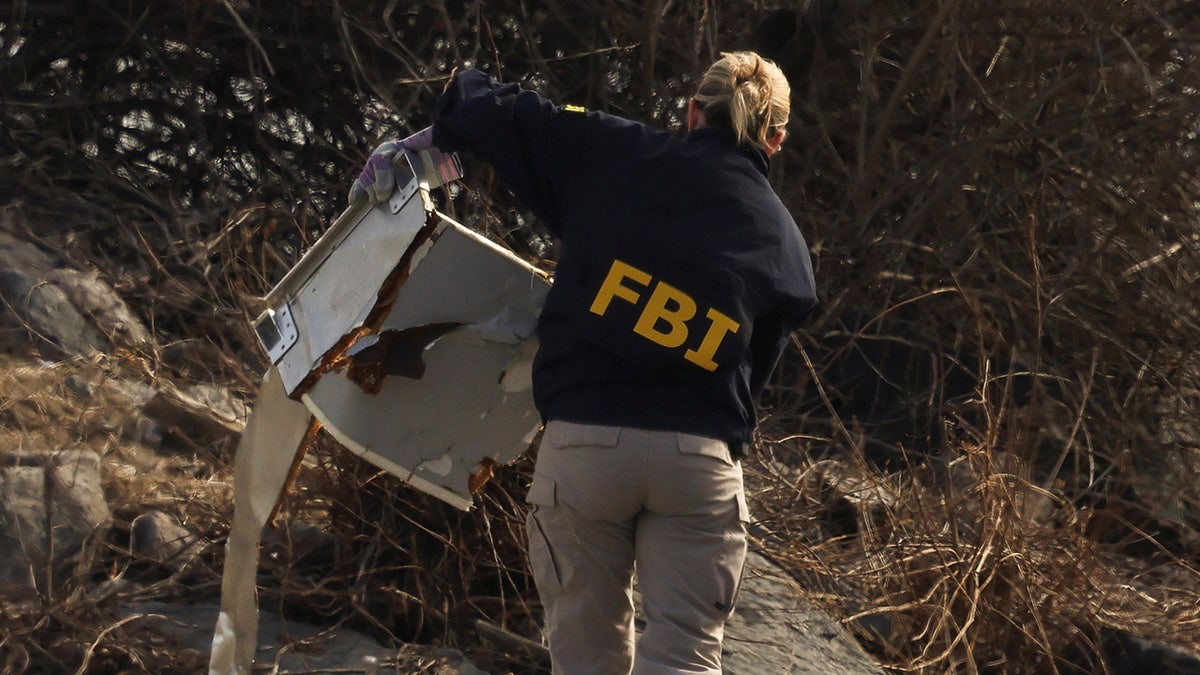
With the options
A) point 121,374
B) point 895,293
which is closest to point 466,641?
point 121,374

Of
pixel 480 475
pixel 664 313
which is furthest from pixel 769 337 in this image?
pixel 480 475

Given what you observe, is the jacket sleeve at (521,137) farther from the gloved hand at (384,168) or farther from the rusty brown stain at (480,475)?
the rusty brown stain at (480,475)

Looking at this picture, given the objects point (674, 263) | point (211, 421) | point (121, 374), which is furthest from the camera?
point (121, 374)

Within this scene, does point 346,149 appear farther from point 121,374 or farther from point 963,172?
point 963,172

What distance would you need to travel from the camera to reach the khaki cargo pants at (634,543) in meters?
2.51

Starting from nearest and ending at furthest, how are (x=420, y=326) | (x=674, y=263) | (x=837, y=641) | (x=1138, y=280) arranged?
(x=674, y=263) → (x=420, y=326) → (x=837, y=641) → (x=1138, y=280)

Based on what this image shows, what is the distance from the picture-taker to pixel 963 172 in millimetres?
6301

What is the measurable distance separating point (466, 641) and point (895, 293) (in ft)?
10.7

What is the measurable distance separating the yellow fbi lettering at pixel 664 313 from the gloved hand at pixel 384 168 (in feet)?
1.85

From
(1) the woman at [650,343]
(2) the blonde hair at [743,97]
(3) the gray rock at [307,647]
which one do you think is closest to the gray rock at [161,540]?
(3) the gray rock at [307,647]

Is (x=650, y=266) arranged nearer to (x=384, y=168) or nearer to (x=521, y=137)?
(x=521, y=137)

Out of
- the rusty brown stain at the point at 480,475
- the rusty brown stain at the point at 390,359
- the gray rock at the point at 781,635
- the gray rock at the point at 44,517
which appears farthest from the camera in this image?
the gray rock at the point at 781,635

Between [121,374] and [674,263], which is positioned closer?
[674,263]

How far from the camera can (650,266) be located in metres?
2.51
